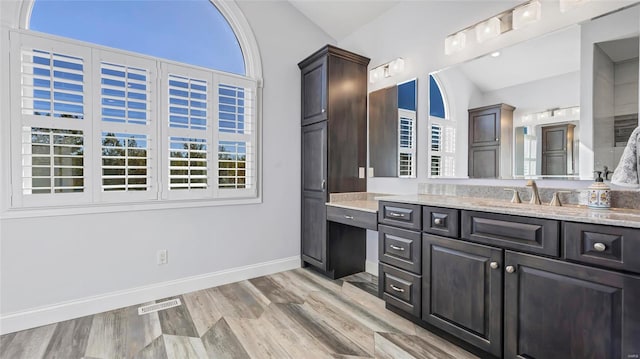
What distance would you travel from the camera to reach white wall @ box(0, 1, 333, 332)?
2.19 meters

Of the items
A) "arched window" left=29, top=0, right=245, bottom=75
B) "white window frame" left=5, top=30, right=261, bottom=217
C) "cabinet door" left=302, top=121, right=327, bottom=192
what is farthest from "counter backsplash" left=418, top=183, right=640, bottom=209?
"arched window" left=29, top=0, right=245, bottom=75

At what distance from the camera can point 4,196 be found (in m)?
2.09

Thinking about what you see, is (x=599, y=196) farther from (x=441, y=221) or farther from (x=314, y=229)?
(x=314, y=229)

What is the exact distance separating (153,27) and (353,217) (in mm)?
2552

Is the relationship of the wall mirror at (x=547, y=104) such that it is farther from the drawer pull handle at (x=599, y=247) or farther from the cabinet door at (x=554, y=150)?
the drawer pull handle at (x=599, y=247)

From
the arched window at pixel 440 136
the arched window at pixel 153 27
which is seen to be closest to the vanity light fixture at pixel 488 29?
the arched window at pixel 440 136

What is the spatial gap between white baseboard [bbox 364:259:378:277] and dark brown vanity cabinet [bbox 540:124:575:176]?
73.2 inches

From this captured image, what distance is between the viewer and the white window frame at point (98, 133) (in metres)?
2.11

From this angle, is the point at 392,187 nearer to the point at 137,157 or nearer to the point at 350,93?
the point at 350,93

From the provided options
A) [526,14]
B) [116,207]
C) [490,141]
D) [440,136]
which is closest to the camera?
[526,14]

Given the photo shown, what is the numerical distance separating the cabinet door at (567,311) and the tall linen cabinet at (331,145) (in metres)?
1.80

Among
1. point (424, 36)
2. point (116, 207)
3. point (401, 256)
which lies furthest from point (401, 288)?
point (116, 207)

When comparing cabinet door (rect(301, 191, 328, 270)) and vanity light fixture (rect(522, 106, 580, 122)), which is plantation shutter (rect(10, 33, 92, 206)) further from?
vanity light fixture (rect(522, 106, 580, 122))

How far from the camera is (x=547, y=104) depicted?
2.03 metres
